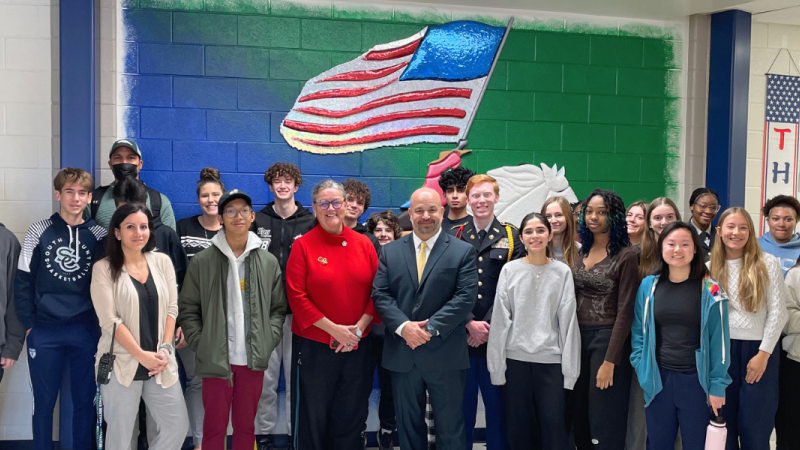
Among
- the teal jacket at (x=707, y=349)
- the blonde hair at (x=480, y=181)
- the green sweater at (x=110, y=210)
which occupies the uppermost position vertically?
the blonde hair at (x=480, y=181)

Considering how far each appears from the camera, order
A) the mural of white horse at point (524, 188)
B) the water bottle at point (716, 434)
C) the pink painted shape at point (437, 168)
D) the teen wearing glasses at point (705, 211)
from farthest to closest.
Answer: the mural of white horse at point (524, 188)
the pink painted shape at point (437, 168)
the teen wearing glasses at point (705, 211)
the water bottle at point (716, 434)

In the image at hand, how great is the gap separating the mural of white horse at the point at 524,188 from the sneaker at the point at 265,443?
7.94ft

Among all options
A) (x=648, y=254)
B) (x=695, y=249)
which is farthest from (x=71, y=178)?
(x=695, y=249)

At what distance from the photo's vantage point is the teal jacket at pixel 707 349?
310 cm

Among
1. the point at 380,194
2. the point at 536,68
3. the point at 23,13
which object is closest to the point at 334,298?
the point at 380,194

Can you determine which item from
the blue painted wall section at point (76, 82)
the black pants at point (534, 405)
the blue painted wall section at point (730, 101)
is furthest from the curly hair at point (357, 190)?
the blue painted wall section at point (730, 101)

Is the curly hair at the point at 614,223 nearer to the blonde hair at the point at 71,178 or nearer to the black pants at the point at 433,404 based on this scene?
the black pants at the point at 433,404

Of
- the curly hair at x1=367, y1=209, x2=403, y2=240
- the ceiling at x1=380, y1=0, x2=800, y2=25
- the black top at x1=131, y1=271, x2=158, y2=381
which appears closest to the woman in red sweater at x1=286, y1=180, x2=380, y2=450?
the curly hair at x1=367, y1=209, x2=403, y2=240

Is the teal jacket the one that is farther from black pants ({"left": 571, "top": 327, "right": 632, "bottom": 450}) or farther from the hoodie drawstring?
the hoodie drawstring

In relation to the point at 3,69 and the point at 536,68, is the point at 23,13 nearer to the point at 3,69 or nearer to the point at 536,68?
the point at 3,69

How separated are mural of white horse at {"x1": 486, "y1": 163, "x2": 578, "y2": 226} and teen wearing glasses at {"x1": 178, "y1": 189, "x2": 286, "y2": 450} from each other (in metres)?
2.23

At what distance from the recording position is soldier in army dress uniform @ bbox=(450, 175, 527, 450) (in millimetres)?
3530

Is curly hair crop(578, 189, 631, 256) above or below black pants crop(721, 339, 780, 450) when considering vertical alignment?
above

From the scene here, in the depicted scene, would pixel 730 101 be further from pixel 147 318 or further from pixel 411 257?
pixel 147 318
